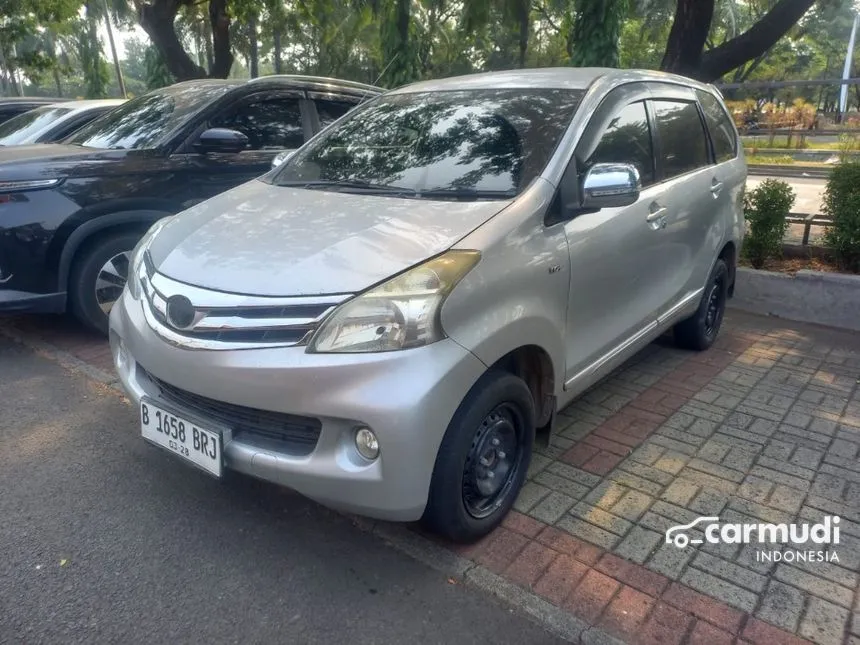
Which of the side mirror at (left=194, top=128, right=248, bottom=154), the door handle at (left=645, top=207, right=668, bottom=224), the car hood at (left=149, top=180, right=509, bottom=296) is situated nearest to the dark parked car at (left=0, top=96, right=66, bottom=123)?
the side mirror at (left=194, top=128, right=248, bottom=154)

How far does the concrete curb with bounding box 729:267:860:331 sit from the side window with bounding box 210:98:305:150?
4.01 m

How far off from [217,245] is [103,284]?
2373 mm

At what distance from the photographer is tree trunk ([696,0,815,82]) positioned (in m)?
7.90

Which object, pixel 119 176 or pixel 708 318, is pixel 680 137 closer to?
pixel 708 318

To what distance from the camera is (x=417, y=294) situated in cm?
229

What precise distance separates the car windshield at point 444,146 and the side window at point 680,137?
0.88 metres

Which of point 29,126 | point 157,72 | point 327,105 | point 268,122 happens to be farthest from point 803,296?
point 157,72

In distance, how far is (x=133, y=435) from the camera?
353 cm

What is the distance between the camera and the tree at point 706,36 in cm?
788

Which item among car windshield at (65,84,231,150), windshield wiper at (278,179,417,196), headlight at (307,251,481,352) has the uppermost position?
car windshield at (65,84,231,150)

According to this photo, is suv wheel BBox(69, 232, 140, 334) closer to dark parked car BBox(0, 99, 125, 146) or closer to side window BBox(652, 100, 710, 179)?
dark parked car BBox(0, 99, 125, 146)

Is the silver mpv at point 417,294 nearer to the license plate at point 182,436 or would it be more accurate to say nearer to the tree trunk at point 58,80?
the license plate at point 182,436

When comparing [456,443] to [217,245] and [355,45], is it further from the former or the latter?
[355,45]

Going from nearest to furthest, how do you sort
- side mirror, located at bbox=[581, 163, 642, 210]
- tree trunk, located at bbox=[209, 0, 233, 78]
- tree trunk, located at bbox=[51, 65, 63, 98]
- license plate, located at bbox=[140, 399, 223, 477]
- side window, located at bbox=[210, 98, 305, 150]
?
license plate, located at bbox=[140, 399, 223, 477] → side mirror, located at bbox=[581, 163, 642, 210] → side window, located at bbox=[210, 98, 305, 150] → tree trunk, located at bbox=[209, 0, 233, 78] → tree trunk, located at bbox=[51, 65, 63, 98]
